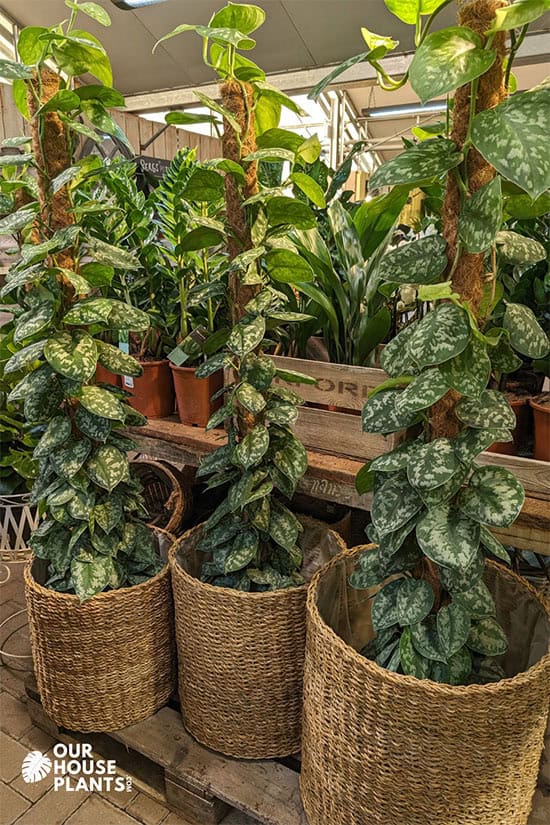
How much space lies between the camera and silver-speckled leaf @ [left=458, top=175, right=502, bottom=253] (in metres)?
0.80

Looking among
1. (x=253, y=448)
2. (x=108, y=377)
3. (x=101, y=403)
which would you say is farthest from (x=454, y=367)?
(x=108, y=377)

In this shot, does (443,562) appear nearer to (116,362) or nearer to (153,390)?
(116,362)

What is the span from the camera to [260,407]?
4.00 feet

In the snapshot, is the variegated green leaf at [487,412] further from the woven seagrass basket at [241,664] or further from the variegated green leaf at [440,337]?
the woven seagrass basket at [241,664]

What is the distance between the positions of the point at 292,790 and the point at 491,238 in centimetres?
120

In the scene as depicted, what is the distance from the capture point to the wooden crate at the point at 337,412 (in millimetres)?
1367

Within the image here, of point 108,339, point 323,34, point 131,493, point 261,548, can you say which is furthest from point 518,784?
point 323,34

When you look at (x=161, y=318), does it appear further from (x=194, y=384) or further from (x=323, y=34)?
(x=323, y=34)

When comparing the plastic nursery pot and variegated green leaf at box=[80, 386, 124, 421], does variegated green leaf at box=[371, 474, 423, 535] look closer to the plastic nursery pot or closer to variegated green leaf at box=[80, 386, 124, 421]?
the plastic nursery pot

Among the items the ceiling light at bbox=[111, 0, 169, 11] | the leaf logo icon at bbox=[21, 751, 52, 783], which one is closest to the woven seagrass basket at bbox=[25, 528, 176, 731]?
the leaf logo icon at bbox=[21, 751, 52, 783]

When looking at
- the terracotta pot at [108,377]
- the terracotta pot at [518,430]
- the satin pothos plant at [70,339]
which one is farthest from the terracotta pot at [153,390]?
the terracotta pot at [518,430]

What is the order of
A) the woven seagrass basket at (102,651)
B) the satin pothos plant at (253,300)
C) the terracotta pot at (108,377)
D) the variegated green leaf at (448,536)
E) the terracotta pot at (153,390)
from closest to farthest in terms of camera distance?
the variegated green leaf at (448,536) → the satin pothos plant at (253,300) → the woven seagrass basket at (102,651) → the terracotta pot at (153,390) → the terracotta pot at (108,377)

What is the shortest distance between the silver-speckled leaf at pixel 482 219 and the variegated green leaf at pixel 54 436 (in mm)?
950

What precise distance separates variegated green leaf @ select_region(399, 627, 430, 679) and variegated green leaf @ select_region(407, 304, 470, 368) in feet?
1.60
